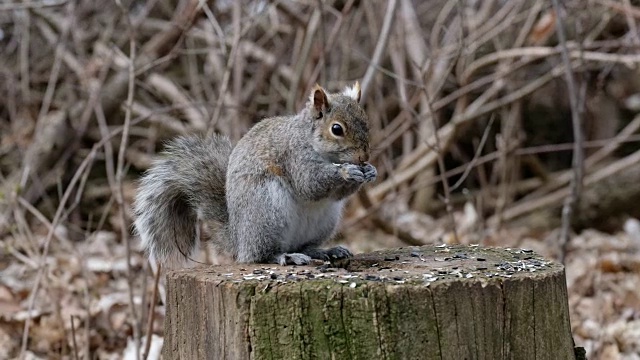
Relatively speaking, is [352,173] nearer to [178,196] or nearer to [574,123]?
[178,196]

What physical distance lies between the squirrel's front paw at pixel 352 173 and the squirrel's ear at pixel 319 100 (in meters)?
0.16

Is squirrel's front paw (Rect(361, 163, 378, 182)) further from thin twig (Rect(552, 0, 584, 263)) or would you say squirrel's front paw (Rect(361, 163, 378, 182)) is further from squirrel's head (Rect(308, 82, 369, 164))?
thin twig (Rect(552, 0, 584, 263))

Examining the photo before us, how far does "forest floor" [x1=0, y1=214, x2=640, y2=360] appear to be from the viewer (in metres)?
2.91

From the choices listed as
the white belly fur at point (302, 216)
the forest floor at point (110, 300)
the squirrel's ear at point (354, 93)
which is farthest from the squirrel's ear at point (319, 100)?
the forest floor at point (110, 300)

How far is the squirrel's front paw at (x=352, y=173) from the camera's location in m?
1.93

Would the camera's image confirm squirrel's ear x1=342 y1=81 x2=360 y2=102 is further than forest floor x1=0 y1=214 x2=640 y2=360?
No

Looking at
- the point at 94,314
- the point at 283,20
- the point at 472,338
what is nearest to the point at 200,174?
the point at 472,338

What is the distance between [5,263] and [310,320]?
122 inches

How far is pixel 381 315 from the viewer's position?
145 centimetres

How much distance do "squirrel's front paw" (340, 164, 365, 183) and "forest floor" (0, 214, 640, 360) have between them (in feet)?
2.98

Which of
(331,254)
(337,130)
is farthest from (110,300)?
(337,130)

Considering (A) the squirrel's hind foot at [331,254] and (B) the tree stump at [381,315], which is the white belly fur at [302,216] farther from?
A: (B) the tree stump at [381,315]

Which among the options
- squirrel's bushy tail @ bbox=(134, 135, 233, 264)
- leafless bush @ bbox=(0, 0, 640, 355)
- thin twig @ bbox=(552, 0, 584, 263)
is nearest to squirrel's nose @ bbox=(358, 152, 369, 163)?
squirrel's bushy tail @ bbox=(134, 135, 233, 264)

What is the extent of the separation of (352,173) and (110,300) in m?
1.67
